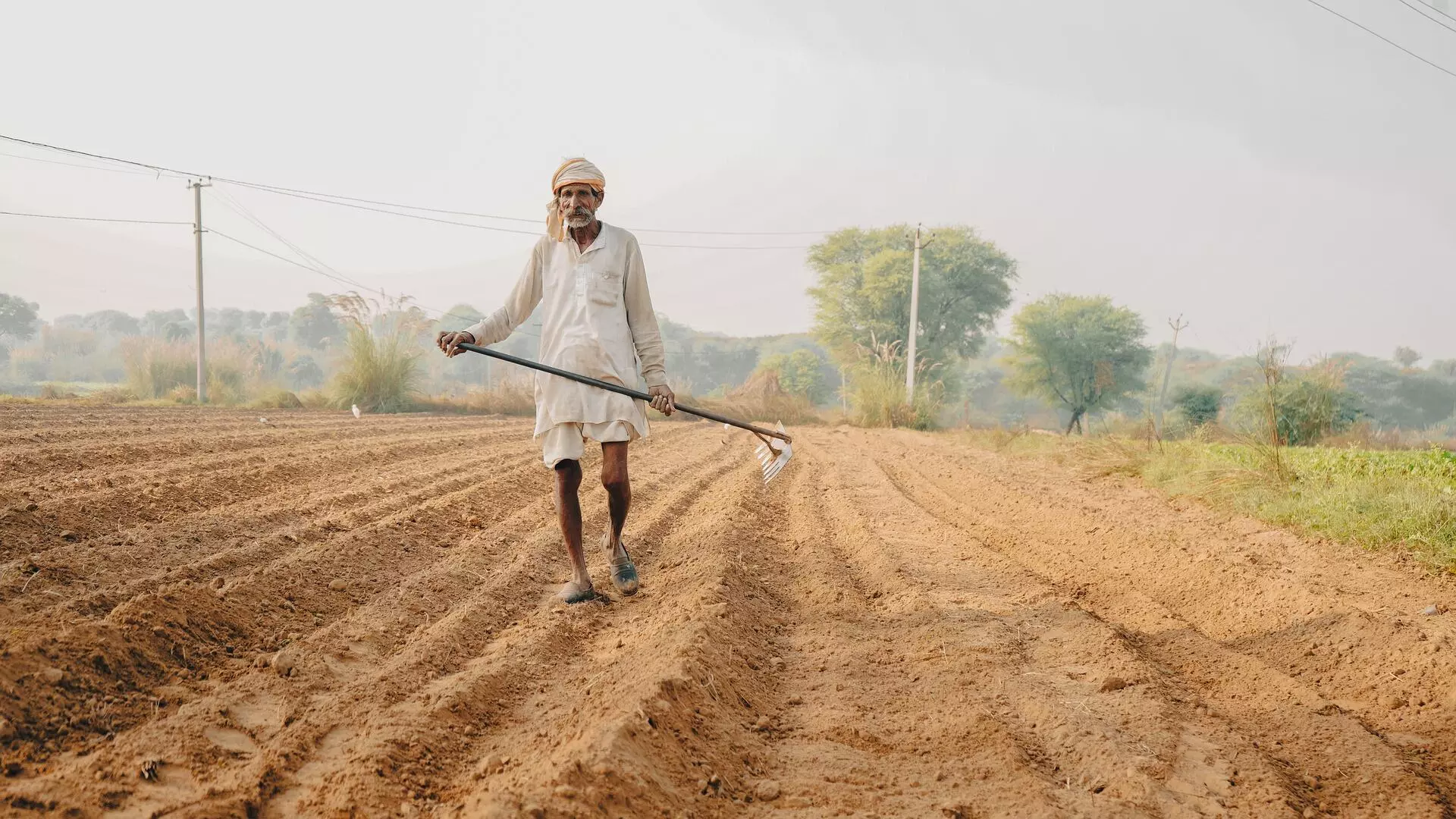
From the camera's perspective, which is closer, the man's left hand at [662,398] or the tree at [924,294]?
the man's left hand at [662,398]

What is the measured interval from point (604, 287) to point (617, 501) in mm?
992

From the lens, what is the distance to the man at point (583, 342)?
4.02 m

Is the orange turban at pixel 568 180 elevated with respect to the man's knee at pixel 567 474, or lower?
elevated

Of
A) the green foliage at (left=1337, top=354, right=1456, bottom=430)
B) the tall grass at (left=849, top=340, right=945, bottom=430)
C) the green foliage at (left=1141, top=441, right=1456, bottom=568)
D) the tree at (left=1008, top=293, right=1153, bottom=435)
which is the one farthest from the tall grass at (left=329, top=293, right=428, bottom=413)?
the green foliage at (left=1337, top=354, right=1456, bottom=430)

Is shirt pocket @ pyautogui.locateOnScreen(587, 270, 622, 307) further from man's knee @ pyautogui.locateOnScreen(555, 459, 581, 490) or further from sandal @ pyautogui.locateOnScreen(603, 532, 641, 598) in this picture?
sandal @ pyautogui.locateOnScreen(603, 532, 641, 598)

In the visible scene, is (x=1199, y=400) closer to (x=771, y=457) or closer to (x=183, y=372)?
(x=771, y=457)

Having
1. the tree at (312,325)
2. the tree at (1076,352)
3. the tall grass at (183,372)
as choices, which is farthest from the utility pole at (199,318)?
the tree at (312,325)

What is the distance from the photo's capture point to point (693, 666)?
2.88m

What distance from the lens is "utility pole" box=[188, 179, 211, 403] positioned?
22.6m

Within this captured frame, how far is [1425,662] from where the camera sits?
3.33 metres

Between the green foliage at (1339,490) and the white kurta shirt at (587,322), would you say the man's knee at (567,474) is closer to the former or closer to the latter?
the white kurta shirt at (587,322)

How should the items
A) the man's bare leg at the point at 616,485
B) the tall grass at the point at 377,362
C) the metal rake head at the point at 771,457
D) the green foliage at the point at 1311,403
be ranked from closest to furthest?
the man's bare leg at the point at 616,485 → the metal rake head at the point at 771,457 → the green foliage at the point at 1311,403 → the tall grass at the point at 377,362

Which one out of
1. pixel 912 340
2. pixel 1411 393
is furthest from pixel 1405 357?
pixel 912 340

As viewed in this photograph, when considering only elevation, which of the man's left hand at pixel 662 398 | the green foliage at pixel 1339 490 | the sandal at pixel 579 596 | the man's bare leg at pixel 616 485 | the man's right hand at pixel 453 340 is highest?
the man's right hand at pixel 453 340
